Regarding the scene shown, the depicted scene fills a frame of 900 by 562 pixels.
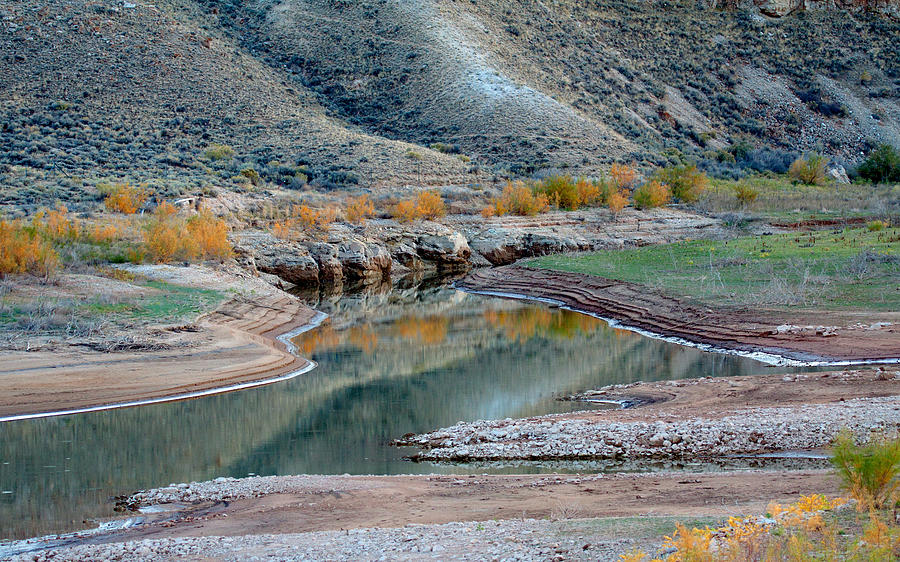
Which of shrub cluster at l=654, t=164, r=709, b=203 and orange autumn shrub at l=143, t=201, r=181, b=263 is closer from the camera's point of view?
orange autumn shrub at l=143, t=201, r=181, b=263

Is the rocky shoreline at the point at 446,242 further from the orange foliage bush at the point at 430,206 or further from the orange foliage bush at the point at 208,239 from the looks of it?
the orange foliage bush at the point at 208,239

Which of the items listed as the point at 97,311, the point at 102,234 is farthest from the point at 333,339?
the point at 102,234

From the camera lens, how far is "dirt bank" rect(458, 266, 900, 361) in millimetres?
22328

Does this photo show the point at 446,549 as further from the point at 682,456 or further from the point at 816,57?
the point at 816,57

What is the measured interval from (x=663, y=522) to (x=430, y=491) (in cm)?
408

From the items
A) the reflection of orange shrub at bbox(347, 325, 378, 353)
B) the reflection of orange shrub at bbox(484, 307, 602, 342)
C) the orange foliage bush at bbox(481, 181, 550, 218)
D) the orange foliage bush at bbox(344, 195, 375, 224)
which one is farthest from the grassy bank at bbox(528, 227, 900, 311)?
the reflection of orange shrub at bbox(347, 325, 378, 353)

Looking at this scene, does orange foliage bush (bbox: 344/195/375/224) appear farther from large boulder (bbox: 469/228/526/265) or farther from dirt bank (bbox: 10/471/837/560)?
dirt bank (bbox: 10/471/837/560)

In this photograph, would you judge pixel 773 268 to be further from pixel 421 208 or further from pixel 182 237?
pixel 182 237

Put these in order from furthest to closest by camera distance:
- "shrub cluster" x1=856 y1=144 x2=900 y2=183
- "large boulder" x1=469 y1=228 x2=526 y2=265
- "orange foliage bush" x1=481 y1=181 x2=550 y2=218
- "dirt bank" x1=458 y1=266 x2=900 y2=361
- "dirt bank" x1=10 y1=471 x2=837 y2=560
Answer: "shrub cluster" x1=856 y1=144 x2=900 y2=183, "orange foliage bush" x1=481 y1=181 x2=550 y2=218, "large boulder" x1=469 y1=228 x2=526 y2=265, "dirt bank" x1=458 y1=266 x2=900 y2=361, "dirt bank" x1=10 y1=471 x2=837 y2=560

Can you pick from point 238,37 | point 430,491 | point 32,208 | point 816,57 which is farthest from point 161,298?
point 816,57

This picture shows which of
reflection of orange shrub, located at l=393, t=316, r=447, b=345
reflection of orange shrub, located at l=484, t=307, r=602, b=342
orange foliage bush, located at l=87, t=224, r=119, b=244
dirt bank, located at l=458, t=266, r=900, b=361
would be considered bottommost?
reflection of orange shrub, located at l=393, t=316, r=447, b=345

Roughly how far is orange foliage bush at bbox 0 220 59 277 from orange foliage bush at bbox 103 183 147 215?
11.8 meters

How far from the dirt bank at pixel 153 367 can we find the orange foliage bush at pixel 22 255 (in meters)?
5.46

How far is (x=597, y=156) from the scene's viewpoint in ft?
206
